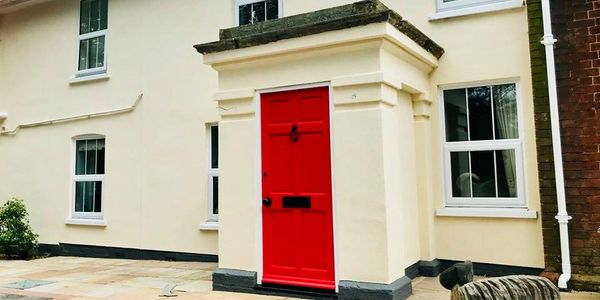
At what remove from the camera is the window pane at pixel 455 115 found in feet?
21.5

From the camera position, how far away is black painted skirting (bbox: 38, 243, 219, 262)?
8.28 metres

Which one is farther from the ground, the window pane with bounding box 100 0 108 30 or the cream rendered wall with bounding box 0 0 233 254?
the window pane with bounding box 100 0 108 30

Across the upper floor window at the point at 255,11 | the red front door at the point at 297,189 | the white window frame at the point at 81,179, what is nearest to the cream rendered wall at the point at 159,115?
the white window frame at the point at 81,179

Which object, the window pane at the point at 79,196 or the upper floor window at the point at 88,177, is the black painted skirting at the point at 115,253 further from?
the window pane at the point at 79,196

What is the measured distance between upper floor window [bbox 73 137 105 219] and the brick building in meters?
7.84

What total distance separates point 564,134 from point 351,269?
10.1 feet

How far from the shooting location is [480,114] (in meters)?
6.46

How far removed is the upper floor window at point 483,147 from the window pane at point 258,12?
139 inches

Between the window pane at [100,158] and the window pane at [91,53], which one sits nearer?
the window pane at [100,158]

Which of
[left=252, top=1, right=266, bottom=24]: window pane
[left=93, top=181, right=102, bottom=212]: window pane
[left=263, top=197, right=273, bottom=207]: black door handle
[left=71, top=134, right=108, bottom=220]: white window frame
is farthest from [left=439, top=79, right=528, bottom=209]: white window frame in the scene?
[left=93, top=181, right=102, bottom=212]: window pane

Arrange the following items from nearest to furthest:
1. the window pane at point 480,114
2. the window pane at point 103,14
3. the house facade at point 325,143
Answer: the house facade at point 325,143 → the window pane at point 480,114 → the window pane at point 103,14

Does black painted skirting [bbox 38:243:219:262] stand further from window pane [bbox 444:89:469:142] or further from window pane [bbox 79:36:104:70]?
window pane [bbox 444:89:469:142]

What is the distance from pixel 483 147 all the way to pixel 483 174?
36 cm

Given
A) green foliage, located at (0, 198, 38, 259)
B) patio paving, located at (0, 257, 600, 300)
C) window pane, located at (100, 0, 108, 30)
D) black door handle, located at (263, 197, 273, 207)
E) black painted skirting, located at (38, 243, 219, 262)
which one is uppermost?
window pane, located at (100, 0, 108, 30)
